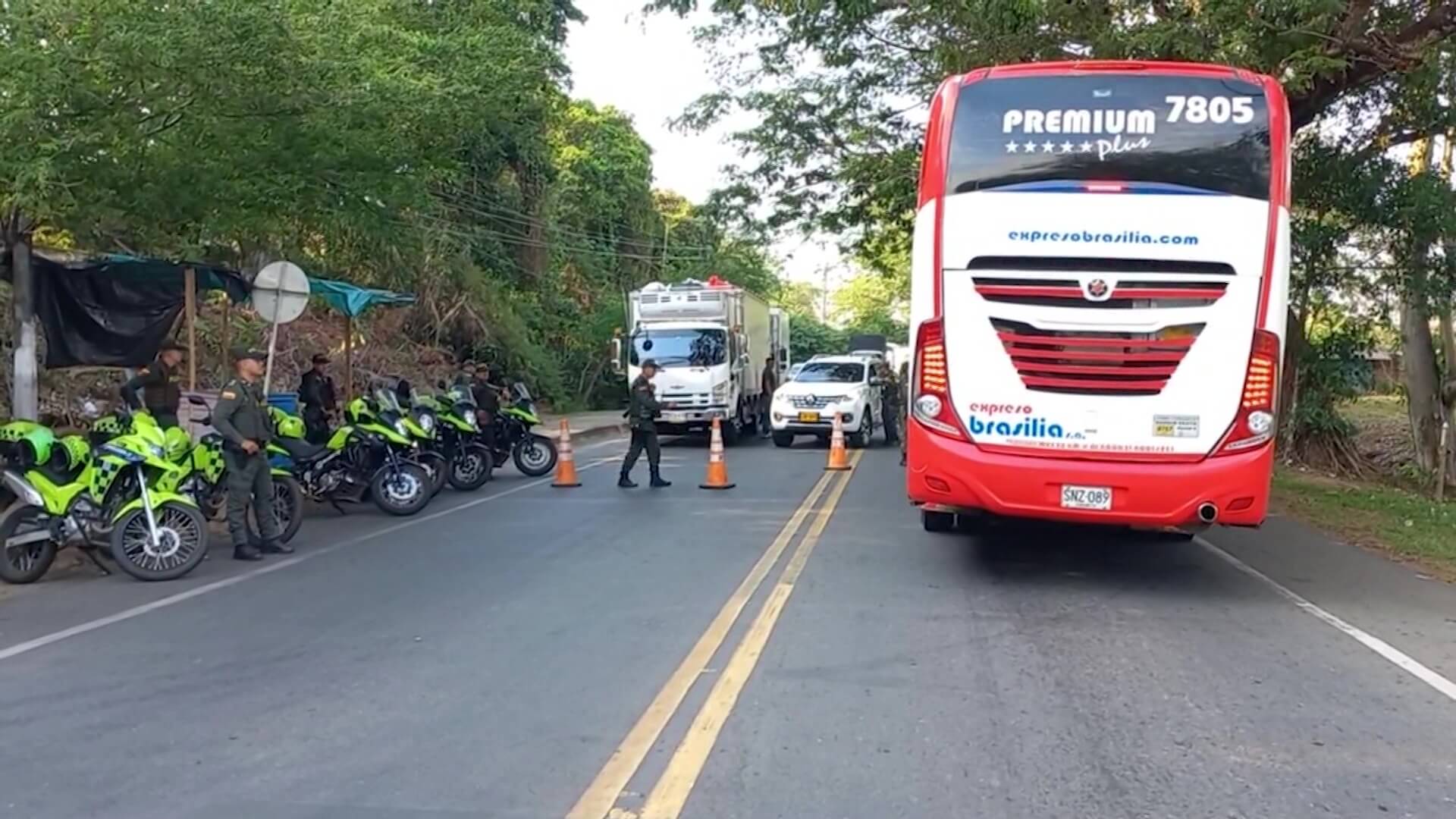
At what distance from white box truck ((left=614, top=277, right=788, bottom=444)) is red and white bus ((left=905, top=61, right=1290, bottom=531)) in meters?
14.1

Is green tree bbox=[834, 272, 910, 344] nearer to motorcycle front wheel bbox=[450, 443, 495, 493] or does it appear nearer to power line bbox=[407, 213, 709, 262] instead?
power line bbox=[407, 213, 709, 262]

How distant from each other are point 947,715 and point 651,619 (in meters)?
2.52

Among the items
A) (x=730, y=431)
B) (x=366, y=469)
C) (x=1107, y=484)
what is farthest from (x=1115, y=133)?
(x=730, y=431)

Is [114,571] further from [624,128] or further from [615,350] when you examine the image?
[624,128]

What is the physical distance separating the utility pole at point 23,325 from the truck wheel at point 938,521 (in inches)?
331

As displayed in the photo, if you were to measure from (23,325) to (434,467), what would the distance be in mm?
4380

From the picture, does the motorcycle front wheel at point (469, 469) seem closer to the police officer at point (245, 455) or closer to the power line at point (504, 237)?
the police officer at point (245, 455)

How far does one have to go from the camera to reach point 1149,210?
333 inches

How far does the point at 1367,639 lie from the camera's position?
7.63 m

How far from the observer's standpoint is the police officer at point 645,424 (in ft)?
51.0

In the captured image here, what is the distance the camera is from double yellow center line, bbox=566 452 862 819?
189 inches

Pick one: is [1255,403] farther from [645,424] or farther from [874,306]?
[874,306]

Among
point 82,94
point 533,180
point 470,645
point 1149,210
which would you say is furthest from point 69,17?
point 533,180

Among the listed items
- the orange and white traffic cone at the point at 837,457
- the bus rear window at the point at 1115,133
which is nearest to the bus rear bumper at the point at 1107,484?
the bus rear window at the point at 1115,133
